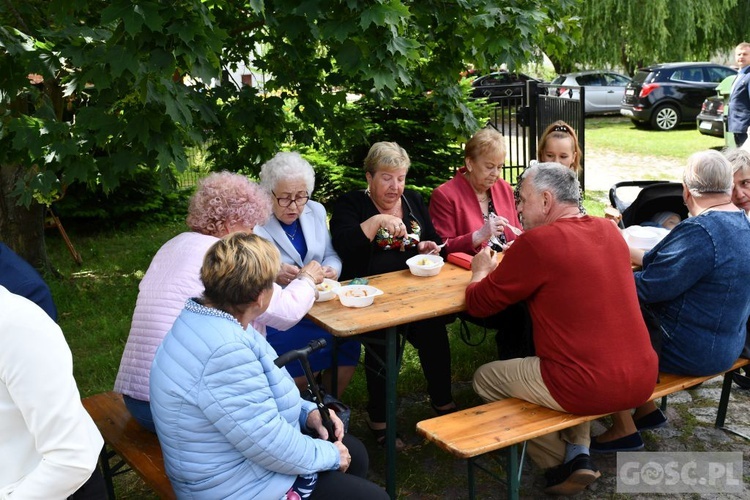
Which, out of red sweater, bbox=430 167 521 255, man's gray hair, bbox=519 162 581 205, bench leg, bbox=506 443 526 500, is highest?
man's gray hair, bbox=519 162 581 205

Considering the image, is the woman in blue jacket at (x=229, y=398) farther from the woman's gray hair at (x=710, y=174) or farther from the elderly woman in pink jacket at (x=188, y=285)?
the woman's gray hair at (x=710, y=174)

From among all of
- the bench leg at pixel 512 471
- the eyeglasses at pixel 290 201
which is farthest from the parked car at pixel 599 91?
the bench leg at pixel 512 471

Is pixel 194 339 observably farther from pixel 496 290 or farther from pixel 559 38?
pixel 559 38

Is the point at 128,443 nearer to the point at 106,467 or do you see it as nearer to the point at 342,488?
the point at 106,467

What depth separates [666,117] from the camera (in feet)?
58.6

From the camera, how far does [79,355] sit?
18.3ft

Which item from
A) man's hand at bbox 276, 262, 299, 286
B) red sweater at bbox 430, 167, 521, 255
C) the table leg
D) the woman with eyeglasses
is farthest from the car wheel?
the table leg

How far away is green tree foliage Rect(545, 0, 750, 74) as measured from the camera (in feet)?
69.3

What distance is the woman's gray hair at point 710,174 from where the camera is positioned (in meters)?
3.57

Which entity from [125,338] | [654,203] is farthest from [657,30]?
[125,338]

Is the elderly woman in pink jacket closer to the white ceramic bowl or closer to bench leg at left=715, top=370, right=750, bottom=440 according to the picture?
the white ceramic bowl

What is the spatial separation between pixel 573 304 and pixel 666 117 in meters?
16.2

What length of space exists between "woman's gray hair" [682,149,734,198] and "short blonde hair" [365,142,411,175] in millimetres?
1456

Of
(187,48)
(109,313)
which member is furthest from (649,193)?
(109,313)
